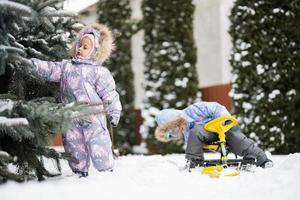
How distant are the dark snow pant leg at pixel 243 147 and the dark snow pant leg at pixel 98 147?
1.43 metres

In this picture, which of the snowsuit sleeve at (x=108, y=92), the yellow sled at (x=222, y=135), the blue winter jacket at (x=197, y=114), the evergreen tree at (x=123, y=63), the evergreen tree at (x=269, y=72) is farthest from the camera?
the evergreen tree at (x=123, y=63)

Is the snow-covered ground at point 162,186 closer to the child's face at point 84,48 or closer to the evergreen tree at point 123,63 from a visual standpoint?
the child's face at point 84,48

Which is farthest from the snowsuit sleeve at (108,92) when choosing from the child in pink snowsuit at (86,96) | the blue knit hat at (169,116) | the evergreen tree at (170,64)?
the evergreen tree at (170,64)

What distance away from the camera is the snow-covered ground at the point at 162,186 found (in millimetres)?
3459

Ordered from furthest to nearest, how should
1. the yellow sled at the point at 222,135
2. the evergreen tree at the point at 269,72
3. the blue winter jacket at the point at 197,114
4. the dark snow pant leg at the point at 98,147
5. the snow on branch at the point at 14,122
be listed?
the evergreen tree at the point at 269,72 < the blue winter jacket at the point at 197,114 < the yellow sled at the point at 222,135 < the dark snow pant leg at the point at 98,147 < the snow on branch at the point at 14,122

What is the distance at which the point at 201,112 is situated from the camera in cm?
530

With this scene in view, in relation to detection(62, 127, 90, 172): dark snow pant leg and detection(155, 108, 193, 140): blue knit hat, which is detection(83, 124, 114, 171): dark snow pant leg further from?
detection(155, 108, 193, 140): blue knit hat

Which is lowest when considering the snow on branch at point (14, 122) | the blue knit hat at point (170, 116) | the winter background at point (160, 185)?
the winter background at point (160, 185)

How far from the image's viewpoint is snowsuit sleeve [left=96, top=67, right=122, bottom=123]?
463 cm

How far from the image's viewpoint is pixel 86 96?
4562 millimetres

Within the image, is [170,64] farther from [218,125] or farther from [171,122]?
[218,125]

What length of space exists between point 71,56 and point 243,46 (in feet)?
16.0

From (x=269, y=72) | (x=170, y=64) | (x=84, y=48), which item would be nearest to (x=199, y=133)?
(x=84, y=48)

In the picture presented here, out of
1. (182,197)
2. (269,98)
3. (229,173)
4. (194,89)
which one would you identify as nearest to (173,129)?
(229,173)
